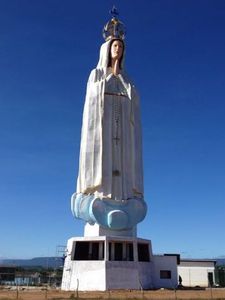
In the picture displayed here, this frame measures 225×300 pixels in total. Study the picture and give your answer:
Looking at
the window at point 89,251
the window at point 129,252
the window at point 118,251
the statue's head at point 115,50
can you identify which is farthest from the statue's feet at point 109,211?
the statue's head at point 115,50

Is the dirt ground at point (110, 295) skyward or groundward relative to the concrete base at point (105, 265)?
groundward

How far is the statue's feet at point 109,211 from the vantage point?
3525 cm

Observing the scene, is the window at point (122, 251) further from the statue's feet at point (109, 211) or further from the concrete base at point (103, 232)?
the statue's feet at point (109, 211)

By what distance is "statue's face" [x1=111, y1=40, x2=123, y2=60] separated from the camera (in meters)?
40.2

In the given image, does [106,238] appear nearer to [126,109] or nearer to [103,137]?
[103,137]

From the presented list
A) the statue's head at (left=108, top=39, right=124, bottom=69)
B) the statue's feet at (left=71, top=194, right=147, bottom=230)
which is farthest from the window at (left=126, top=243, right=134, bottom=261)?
the statue's head at (left=108, top=39, right=124, bottom=69)

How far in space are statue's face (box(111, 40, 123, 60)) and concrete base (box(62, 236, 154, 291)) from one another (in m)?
16.2

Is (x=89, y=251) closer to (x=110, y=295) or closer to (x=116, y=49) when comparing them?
(x=110, y=295)

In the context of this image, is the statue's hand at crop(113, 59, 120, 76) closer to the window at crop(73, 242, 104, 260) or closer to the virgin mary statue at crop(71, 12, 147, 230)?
the virgin mary statue at crop(71, 12, 147, 230)

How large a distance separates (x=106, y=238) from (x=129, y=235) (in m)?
2.93

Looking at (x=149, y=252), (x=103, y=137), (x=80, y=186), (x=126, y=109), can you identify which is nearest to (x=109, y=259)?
A: (x=149, y=252)

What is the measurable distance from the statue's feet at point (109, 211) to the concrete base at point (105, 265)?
4.37 ft

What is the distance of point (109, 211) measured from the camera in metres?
35.6

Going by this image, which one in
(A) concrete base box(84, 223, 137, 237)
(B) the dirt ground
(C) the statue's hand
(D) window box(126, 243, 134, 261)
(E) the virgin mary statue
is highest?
(C) the statue's hand
